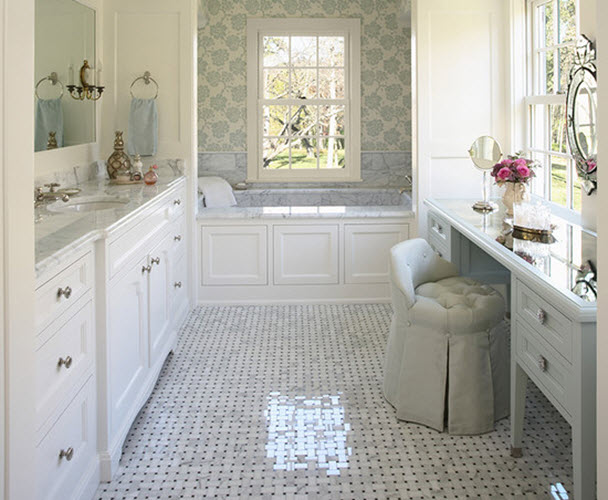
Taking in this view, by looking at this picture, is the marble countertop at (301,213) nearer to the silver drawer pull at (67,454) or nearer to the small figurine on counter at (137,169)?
the small figurine on counter at (137,169)

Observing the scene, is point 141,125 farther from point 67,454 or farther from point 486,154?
point 67,454

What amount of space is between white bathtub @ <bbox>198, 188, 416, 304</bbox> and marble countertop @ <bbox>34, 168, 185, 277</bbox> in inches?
40.8

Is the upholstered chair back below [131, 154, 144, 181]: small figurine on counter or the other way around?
below

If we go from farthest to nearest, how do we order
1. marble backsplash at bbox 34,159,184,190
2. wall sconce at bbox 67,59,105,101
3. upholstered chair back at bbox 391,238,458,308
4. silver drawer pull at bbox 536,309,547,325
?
1. wall sconce at bbox 67,59,105,101
2. marble backsplash at bbox 34,159,184,190
3. upholstered chair back at bbox 391,238,458,308
4. silver drawer pull at bbox 536,309,547,325

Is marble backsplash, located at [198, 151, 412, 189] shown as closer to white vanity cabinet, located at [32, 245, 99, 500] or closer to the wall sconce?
the wall sconce

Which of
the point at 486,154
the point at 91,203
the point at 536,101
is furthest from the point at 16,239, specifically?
the point at 536,101

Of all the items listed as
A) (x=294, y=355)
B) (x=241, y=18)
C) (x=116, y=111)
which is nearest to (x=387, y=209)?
(x=294, y=355)

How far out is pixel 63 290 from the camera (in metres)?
2.01

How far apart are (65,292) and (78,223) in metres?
0.52

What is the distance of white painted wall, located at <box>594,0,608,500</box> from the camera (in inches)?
49.1

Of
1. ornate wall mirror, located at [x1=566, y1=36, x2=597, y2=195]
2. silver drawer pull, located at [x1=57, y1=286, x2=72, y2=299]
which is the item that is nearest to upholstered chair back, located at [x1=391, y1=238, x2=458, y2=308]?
ornate wall mirror, located at [x1=566, y1=36, x2=597, y2=195]

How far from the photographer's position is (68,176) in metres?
3.90

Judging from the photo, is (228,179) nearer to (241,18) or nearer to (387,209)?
(241,18)

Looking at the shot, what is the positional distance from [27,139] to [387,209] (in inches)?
149
